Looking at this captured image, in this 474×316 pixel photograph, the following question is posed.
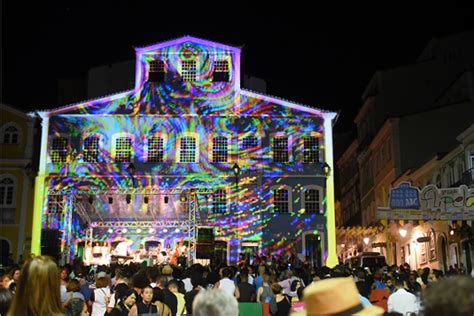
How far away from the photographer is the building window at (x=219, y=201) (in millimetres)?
34438

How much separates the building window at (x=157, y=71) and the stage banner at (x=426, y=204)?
56.5 feet

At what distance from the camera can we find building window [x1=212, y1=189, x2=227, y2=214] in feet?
113

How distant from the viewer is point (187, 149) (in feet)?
115

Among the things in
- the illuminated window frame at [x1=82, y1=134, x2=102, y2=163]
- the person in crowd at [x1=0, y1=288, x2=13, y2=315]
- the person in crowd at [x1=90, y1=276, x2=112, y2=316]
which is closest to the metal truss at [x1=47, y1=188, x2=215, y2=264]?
the illuminated window frame at [x1=82, y1=134, x2=102, y2=163]

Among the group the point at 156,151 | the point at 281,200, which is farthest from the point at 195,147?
the point at 281,200

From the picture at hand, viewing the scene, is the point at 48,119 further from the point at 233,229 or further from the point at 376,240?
the point at 376,240

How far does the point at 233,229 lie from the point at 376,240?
13043mm

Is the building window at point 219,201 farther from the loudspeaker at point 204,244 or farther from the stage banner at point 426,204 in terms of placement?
the stage banner at point 426,204

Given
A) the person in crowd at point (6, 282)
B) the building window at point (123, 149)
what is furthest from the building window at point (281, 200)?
the person in crowd at point (6, 282)

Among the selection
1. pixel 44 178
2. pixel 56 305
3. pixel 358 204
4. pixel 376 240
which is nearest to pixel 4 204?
pixel 44 178

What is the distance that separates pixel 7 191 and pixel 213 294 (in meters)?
35.1

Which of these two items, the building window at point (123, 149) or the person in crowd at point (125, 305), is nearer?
the person in crowd at point (125, 305)

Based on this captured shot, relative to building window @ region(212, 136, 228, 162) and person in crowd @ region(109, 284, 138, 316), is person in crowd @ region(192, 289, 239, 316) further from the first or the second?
building window @ region(212, 136, 228, 162)

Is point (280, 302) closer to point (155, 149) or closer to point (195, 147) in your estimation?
point (195, 147)
